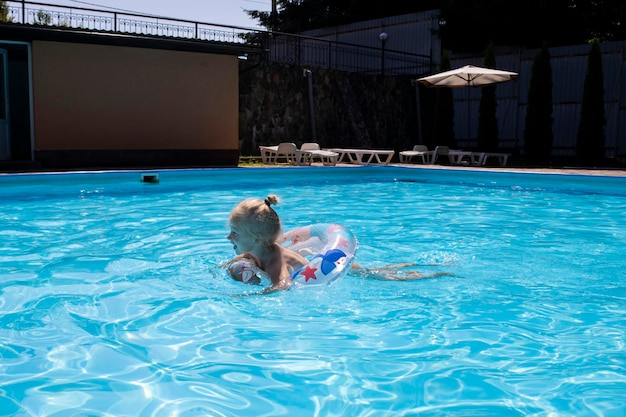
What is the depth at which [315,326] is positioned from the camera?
128 inches

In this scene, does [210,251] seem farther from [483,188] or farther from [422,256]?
[483,188]

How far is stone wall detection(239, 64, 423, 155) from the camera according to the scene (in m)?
16.8

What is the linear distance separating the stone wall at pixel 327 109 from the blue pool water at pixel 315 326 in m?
10.1

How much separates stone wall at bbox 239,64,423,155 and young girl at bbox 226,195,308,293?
13.1 metres

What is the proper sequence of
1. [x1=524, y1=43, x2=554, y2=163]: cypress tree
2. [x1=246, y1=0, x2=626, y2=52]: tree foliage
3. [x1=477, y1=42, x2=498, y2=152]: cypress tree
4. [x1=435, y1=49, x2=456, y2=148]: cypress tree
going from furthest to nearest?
[x1=246, y1=0, x2=626, y2=52]: tree foliage
[x1=435, y1=49, x2=456, y2=148]: cypress tree
[x1=477, y1=42, x2=498, y2=152]: cypress tree
[x1=524, y1=43, x2=554, y2=163]: cypress tree

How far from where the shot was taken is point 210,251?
17.5 ft

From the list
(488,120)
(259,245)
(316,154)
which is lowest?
(259,245)

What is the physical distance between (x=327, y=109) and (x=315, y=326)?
15723mm

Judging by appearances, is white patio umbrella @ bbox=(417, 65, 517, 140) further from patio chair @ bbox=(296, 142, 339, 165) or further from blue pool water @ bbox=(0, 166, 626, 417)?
blue pool water @ bbox=(0, 166, 626, 417)

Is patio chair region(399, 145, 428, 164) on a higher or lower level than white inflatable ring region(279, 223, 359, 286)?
higher

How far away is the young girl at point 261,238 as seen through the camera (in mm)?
3443

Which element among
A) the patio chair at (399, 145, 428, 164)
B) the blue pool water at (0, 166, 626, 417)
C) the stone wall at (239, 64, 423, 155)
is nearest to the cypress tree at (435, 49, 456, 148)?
the stone wall at (239, 64, 423, 155)

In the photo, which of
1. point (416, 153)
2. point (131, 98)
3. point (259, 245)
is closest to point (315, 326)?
point (259, 245)

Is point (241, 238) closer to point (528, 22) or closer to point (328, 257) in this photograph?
point (328, 257)
